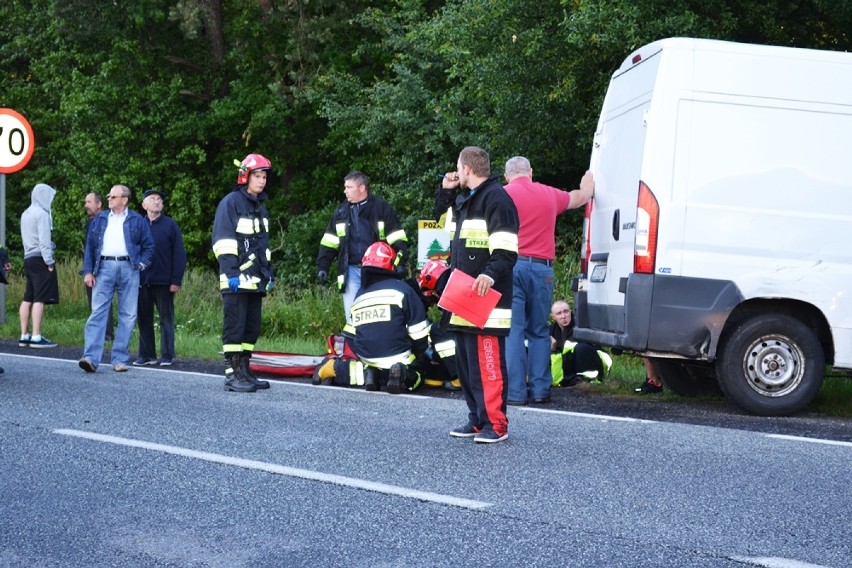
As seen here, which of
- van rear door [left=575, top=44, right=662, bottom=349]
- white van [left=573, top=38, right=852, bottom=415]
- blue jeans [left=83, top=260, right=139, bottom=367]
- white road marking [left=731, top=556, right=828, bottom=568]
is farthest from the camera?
blue jeans [left=83, top=260, right=139, bottom=367]

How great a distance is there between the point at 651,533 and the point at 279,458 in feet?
8.32

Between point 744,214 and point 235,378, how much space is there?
4401 millimetres

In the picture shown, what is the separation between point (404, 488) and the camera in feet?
20.6

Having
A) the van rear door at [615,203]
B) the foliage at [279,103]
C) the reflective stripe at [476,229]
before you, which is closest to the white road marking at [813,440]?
the van rear door at [615,203]

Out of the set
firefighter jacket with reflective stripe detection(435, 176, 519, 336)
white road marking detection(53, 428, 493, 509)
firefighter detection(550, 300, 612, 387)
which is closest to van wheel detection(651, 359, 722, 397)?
firefighter detection(550, 300, 612, 387)

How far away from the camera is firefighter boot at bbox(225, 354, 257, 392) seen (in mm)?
10641

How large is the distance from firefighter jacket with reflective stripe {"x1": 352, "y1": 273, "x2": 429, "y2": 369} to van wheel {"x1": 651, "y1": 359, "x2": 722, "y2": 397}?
6.69 ft

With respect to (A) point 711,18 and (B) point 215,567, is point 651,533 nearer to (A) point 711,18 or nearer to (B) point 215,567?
(B) point 215,567

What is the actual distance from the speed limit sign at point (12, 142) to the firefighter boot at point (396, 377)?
33.8 feet

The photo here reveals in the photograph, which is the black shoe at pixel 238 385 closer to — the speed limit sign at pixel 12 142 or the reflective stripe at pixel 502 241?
the reflective stripe at pixel 502 241

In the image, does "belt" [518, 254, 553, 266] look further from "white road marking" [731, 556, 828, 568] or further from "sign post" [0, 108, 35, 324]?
"sign post" [0, 108, 35, 324]

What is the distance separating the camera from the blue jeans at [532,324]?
10.1 metres

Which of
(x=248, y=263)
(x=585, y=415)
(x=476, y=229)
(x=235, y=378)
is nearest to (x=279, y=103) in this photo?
(x=248, y=263)

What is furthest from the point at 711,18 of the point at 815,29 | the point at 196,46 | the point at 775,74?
the point at 196,46
